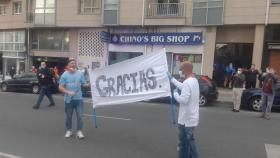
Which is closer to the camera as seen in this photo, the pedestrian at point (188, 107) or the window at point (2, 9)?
the pedestrian at point (188, 107)

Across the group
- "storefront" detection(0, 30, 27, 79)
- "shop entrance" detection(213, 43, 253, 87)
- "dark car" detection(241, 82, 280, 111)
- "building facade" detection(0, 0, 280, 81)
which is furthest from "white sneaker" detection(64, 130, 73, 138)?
"storefront" detection(0, 30, 27, 79)

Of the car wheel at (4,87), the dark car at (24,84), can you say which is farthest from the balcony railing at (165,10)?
the car wheel at (4,87)

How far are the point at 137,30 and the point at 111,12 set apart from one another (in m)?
2.16

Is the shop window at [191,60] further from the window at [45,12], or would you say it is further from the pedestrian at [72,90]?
the pedestrian at [72,90]

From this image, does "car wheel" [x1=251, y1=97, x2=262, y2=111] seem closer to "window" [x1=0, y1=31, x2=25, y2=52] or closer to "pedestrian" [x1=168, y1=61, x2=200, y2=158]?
"pedestrian" [x1=168, y1=61, x2=200, y2=158]

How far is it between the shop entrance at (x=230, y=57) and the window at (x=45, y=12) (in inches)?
532

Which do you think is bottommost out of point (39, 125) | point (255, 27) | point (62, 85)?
point (39, 125)

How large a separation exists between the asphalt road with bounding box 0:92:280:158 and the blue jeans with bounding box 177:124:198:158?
3.19 feet

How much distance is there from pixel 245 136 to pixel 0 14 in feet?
104

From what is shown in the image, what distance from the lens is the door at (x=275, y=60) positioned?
22.1 metres

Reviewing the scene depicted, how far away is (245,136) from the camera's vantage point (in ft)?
31.5

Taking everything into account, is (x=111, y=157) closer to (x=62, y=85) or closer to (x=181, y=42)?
(x=62, y=85)

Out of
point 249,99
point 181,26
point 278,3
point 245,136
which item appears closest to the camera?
point 245,136

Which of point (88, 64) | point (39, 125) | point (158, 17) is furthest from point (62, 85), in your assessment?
point (88, 64)
